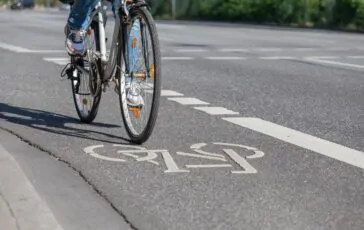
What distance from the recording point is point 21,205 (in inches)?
204

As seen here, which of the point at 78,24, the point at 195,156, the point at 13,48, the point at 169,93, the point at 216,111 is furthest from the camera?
the point at 13,48

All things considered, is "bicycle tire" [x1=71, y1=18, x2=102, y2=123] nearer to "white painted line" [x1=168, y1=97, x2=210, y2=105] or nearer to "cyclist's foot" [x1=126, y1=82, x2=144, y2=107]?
"cyclist's foot" [x1=126, y1=82, x2=144, y2=107]

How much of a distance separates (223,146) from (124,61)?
3.19ft

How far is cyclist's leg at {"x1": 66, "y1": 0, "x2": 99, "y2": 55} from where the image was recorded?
24.5ft

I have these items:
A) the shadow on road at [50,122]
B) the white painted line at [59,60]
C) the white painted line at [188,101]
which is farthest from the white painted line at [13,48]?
the shadow on road at [50,122]

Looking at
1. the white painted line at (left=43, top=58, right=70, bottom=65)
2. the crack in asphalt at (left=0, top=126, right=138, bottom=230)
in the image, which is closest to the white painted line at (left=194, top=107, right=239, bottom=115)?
the crack in asphalt at (left=0, top=126, right=138, bottom=230)

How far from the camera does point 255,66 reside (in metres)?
15.1

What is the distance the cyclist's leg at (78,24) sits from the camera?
7.47 metres

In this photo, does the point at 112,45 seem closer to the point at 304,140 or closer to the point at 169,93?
the point at 304,140

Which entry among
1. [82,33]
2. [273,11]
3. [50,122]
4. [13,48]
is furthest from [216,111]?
[273,11]

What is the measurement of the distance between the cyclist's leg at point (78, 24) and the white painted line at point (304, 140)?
1.57 metres

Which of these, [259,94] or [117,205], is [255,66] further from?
[117,205]

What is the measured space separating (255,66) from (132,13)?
8.33 meters

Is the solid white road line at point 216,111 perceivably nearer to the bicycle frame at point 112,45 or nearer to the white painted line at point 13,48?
the bicycle frame at point 112,45
